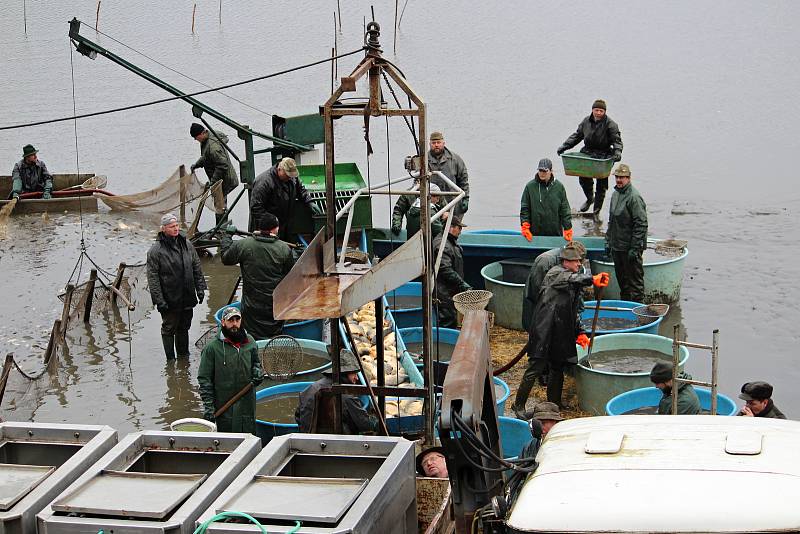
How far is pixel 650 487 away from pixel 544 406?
2641 millimetres

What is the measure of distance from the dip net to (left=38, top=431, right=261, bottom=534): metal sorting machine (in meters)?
4.68

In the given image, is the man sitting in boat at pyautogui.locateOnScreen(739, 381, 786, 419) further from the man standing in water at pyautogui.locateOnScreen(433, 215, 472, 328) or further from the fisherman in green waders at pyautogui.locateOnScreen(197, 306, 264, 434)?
the man standing in water at pyautogui.locateOnScreen(433, 215, 472, 328)

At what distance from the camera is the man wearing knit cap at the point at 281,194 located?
11.9 meters

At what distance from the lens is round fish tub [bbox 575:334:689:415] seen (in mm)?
8828

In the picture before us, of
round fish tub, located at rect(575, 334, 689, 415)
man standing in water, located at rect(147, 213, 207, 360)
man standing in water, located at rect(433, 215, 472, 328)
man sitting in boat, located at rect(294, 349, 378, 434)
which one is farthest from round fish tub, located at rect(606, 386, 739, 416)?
man standing in water, located at rect(147, 213, 207, 360)

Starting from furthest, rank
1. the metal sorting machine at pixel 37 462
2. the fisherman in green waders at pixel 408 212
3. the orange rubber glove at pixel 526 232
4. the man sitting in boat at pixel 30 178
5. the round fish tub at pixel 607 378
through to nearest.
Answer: the man sitting in boat at pixel 30 178 → the orange rubber glove at pixel 526 232 → the fisherman in green waders at pixel 408 212 → the round fish tub at pixel 607 378 → the metal sorting machine at pixel 37 462

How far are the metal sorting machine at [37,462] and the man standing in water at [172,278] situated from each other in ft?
18.9

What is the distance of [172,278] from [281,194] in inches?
85.5

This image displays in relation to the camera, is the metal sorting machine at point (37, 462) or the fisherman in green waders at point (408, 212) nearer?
the metal sorting machine at point (37, 462)

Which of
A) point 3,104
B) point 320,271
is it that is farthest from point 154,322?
point 3,104

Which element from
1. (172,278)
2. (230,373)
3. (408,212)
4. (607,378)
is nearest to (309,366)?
(230,373)

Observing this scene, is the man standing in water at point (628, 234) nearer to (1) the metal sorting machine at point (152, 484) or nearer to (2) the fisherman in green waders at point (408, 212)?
(2) the fisherman in green waders at point (408, 212)

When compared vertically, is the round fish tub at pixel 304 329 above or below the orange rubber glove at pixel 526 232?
below

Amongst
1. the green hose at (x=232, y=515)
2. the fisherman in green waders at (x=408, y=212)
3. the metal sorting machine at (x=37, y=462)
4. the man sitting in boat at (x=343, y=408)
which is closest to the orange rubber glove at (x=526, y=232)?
the fisherman in green waders at (x=408, y=212)
